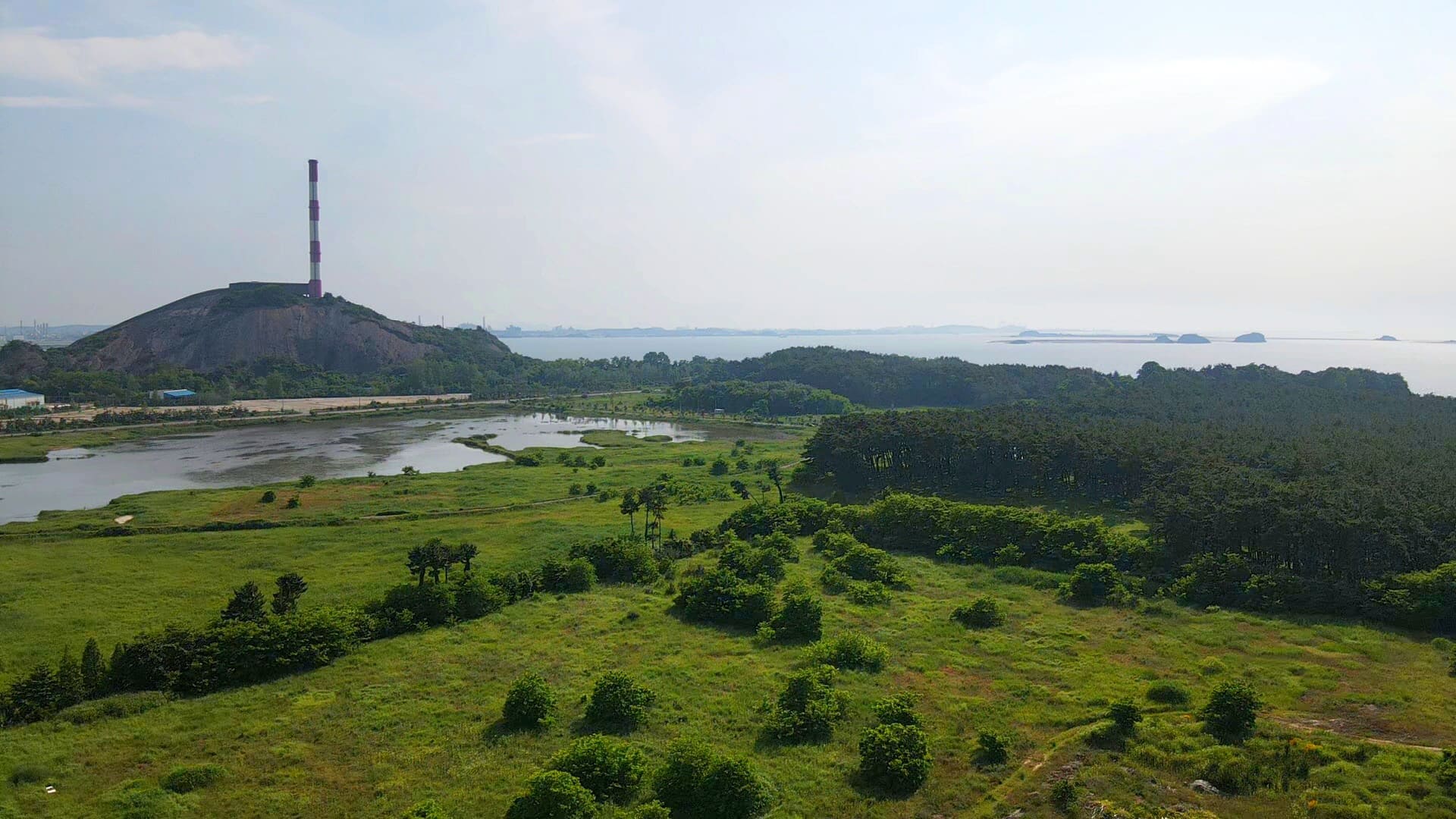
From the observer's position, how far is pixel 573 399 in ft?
543

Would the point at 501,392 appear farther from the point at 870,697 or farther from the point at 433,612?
the point at 870,697

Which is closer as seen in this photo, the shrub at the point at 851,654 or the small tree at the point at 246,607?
the shrub at the point at 851,654

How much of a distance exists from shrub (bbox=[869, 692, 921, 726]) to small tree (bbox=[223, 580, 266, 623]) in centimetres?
2451

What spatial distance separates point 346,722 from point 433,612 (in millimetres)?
10103

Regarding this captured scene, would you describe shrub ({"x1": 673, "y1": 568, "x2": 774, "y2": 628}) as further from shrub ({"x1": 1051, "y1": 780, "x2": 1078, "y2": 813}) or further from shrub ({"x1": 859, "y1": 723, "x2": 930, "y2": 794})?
shrub ({"x1": 1051, "y1": 780, "x2": 1078, "y2": 813})

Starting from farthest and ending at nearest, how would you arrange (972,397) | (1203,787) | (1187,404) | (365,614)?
(972,397) < (1187,404) < (365,614) < (1203,787)

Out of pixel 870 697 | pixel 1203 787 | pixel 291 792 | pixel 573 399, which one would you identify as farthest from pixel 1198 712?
pixel 573 399

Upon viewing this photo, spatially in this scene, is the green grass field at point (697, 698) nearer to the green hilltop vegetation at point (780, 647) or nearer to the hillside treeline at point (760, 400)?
the green hilltop vegetation at point (780, 647)

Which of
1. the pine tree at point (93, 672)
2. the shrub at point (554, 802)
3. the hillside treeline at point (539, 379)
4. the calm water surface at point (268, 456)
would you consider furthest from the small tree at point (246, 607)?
the hillside treeline at point (539, 379)

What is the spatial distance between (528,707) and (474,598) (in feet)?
41.0

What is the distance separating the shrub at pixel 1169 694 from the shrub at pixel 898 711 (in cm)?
811

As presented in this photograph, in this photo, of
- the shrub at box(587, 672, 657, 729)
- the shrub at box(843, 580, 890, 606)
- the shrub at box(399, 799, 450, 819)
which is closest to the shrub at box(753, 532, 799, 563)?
the shrub at box(843, 580, 890, 606)

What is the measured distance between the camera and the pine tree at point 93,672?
2772 centimetres

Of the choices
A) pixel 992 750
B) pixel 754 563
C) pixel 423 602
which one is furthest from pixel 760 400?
pixel 992 750
